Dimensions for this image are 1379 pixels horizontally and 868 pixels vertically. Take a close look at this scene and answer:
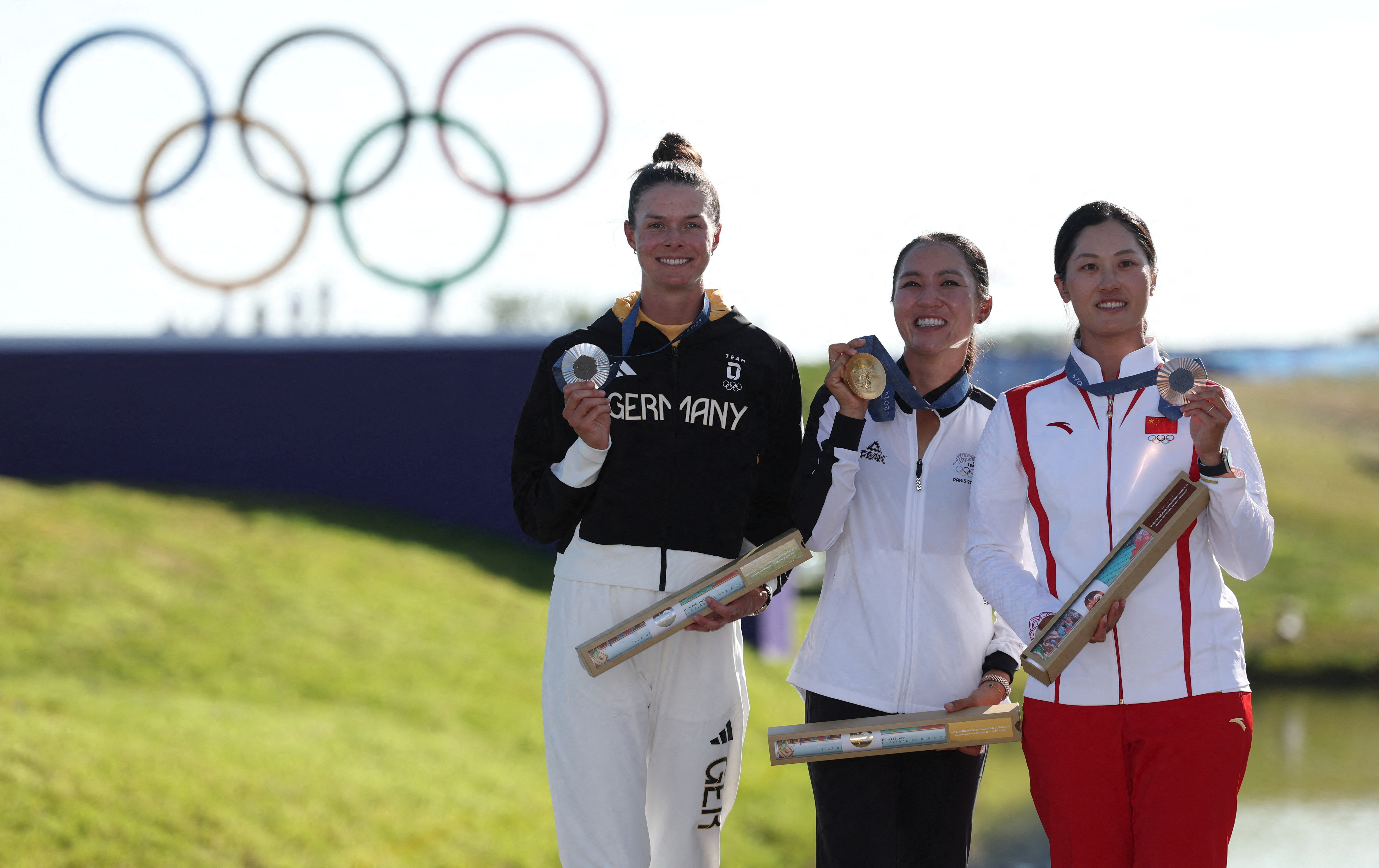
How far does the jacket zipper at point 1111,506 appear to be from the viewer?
2.68 metres

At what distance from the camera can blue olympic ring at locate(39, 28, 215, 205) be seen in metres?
13.1

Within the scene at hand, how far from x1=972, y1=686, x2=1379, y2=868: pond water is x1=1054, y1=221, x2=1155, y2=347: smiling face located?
7.03m

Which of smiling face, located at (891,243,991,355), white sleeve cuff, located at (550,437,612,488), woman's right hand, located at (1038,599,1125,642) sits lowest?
woman's right hand, located at (1038,599,1125,642)

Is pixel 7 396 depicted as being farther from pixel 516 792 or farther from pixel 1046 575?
pixel 1046 575

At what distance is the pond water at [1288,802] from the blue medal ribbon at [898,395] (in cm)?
673

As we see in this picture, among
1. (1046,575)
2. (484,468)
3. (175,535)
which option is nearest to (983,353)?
(1046,575)

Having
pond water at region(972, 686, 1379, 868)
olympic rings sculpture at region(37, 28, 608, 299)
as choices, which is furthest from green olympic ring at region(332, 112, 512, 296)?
pond water at region(972, 686, 1379, 868)

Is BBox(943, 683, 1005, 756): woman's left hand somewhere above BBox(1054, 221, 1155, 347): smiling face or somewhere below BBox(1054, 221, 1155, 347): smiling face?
below

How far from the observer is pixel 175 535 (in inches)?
475

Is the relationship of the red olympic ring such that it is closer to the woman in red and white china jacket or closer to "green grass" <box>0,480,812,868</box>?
"green grass" <box>0,480,812,868</box>

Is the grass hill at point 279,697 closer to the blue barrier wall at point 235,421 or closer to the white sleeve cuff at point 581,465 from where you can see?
the blue barrier wall at point 235,421

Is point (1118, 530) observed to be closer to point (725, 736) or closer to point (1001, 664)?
point (1001, 664)

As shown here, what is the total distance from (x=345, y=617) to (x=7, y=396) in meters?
7.77

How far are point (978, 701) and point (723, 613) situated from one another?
651mm
